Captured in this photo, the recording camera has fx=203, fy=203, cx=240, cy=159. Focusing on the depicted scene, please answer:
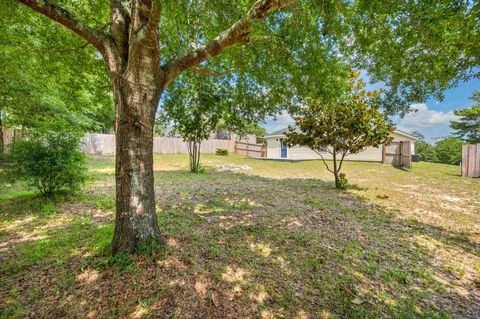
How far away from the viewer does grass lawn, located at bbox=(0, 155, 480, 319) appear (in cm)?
205

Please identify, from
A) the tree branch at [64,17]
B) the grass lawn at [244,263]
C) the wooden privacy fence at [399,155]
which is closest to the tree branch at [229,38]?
the tree branch at [64,17]

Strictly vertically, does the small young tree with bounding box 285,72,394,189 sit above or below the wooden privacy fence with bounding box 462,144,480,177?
above

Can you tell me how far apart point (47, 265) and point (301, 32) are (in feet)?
16.6

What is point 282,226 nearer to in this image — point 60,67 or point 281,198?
point 281,198

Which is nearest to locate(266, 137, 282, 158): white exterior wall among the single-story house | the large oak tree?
the single-story house

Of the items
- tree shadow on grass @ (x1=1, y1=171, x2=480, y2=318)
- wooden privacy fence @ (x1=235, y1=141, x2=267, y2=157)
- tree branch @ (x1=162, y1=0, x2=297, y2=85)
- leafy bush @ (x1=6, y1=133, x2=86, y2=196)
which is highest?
tree branch @ (x1=162, y1=0, x2=297, y2=85)

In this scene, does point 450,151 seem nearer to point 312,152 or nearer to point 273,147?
point 312,152

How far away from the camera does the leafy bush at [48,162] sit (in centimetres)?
443

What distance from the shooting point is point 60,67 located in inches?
195

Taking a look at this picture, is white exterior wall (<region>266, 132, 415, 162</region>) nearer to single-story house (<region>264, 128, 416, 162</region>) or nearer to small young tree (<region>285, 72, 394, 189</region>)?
single-story house (<region>264, 128, 416, 162</region>)

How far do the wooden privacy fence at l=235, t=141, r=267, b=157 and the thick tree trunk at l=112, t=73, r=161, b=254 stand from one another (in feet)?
72.7

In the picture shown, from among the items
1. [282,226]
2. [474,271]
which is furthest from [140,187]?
[474,271]

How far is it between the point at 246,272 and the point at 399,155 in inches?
648

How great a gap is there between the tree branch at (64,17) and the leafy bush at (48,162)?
3358 millimetres
